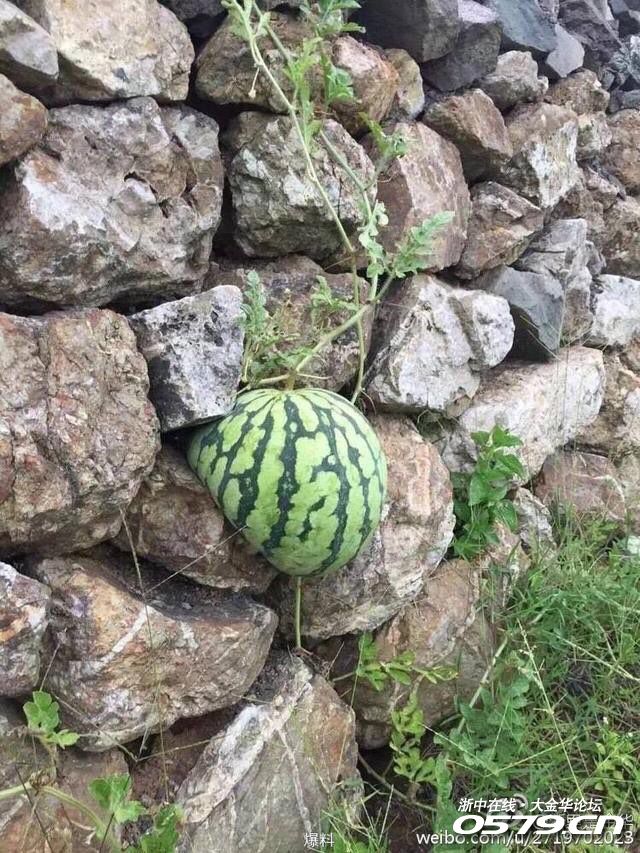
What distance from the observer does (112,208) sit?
187 centimetres

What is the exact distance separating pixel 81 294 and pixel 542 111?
2.15 meters

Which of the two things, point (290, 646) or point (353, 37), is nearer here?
point (290, 646)

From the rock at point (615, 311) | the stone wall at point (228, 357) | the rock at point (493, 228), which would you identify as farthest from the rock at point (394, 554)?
the rock at point (615, 311)

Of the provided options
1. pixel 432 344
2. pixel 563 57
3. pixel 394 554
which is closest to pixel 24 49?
pixel 432 344

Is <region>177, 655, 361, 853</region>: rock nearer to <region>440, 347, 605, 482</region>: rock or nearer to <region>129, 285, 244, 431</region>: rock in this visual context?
<region>129, 285, 244, 431</region>: rock

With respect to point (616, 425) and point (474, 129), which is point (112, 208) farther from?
point (616, 425)

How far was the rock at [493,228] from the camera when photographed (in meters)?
2.92

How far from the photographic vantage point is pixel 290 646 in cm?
230

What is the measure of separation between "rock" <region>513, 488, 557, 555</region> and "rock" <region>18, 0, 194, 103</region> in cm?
190

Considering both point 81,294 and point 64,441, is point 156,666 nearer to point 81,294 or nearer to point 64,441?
point 64,441

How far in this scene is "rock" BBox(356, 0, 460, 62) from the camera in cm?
258

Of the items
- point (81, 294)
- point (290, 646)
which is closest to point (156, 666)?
point (290, 646)

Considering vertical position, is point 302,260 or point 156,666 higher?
point 302,260

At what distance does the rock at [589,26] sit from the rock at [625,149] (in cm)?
28
